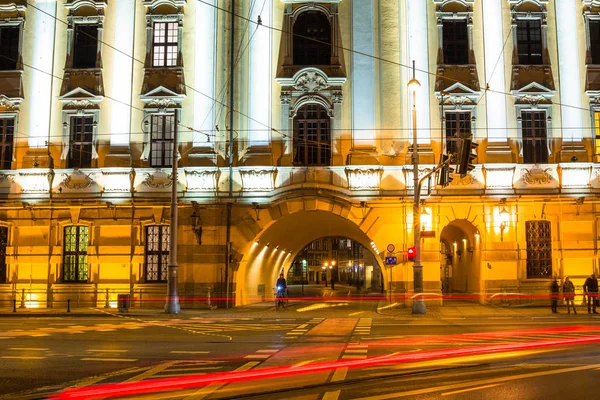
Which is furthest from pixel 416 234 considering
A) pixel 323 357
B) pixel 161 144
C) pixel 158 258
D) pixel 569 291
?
pixel 323 357

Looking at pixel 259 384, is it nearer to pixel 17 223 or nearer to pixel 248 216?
pixel 248 216

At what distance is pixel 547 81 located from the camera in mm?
34281

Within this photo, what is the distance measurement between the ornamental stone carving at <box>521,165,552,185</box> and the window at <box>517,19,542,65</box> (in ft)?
18.3

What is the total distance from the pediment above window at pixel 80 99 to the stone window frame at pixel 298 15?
31.5 feet

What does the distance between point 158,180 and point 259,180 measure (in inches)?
196

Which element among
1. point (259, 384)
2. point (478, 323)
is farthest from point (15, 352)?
point (478, 323)

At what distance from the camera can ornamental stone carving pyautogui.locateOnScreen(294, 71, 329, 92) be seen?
34750mm

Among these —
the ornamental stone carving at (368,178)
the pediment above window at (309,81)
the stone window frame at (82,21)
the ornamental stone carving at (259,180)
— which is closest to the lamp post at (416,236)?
the ornamental stone carving at (368,178)

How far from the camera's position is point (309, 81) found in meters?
34.8

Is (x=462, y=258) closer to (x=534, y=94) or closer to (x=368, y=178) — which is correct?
(x=368, y=178)

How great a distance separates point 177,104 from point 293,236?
10634 mm

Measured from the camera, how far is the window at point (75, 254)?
114 feet

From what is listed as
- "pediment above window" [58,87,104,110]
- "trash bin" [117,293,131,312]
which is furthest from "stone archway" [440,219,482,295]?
"pediment above window" [58,87,104,110]

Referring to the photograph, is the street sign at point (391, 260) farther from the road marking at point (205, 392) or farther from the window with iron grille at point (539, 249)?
the road marking at point (205, 392)
